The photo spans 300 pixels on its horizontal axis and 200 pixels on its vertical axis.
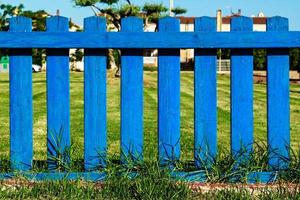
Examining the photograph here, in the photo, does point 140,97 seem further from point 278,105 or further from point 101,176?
point 278,105

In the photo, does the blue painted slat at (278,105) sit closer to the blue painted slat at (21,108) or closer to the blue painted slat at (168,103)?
the blue painted slat at (168,103)

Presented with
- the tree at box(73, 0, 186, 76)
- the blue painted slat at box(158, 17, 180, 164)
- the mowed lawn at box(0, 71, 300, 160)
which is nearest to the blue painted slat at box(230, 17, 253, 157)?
the blue painted slat at box(158, 17, 180, 164)

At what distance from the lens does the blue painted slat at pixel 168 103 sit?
505 cm

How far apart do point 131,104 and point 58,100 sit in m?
0.56

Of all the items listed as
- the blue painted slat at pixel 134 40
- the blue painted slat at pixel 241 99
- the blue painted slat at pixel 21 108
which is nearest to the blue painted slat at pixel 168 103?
the blue painted slat at pixel 134 40

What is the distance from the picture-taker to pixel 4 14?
35375 mm

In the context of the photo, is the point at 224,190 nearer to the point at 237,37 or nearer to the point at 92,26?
the point at 237,37

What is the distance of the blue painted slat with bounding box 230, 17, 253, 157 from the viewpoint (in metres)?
5.07

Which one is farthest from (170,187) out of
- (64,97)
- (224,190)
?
(64,97)

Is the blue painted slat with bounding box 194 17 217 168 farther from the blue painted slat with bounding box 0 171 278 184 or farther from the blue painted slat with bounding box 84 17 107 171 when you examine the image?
the blue painted slat with bounding box 84 17 107 171

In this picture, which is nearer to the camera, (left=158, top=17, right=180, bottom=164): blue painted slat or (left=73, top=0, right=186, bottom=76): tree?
(left=158, top=17, right=180, bottom=164): blue painted slat

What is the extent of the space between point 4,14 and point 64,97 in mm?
31464

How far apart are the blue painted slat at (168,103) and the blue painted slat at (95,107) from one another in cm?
44

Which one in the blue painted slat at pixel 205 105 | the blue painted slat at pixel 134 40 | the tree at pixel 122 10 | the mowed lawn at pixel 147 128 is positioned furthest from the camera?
the tree at pixel 122 10
